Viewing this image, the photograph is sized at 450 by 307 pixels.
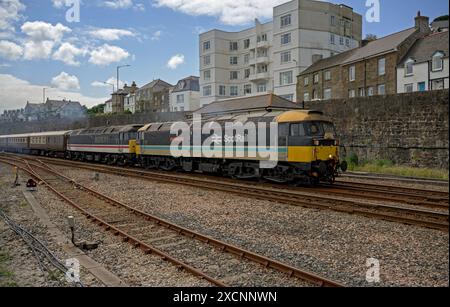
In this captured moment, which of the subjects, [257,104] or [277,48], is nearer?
[257,104]

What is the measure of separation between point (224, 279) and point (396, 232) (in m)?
4.85

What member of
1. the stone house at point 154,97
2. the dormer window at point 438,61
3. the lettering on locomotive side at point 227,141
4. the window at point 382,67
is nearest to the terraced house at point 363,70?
the window at point 382,67

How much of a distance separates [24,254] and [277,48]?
50.7m

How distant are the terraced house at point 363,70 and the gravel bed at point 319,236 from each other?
28761 millimetres


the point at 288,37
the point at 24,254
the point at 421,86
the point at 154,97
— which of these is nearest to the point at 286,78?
the point at 288,37

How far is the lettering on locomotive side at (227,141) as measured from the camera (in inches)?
686

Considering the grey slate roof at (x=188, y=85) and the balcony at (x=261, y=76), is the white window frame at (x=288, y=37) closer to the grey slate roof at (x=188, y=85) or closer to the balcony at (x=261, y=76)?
the balcony at (x=261, y=76)

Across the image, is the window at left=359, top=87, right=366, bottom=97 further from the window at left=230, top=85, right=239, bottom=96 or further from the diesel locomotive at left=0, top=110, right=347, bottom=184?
the window at left=230, top=85, right=239, bottom=96

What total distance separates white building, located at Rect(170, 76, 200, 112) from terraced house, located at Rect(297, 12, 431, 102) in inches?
1008

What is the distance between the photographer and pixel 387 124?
25.5 meters

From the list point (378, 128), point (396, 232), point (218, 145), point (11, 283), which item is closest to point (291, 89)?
point (378, 128)

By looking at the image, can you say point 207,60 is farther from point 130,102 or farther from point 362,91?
point 130,102

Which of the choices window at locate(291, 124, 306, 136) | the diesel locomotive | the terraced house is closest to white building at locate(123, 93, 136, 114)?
the terraced house

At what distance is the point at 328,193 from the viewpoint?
15203mm
